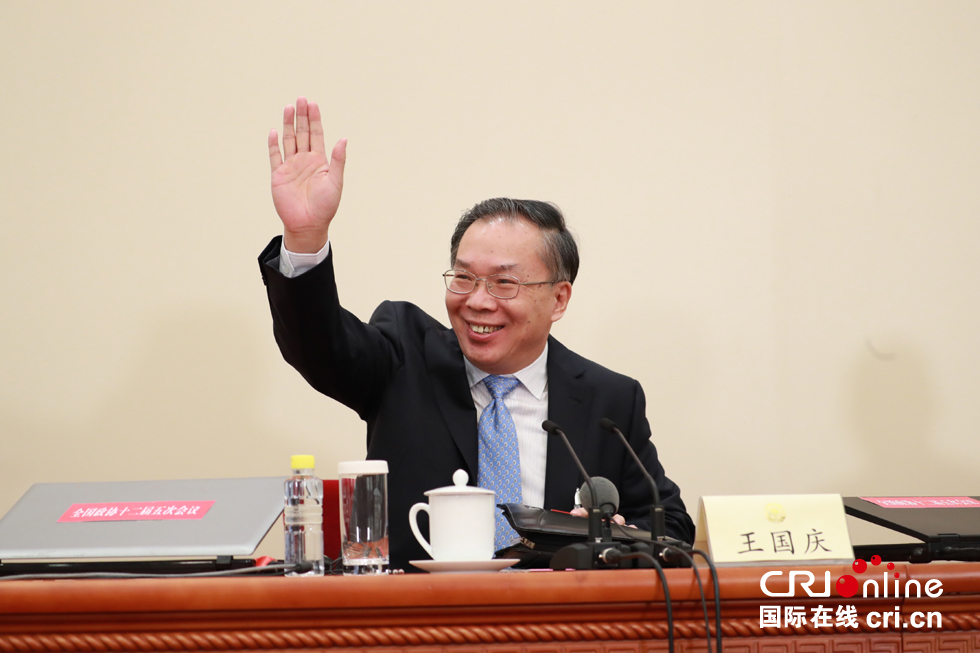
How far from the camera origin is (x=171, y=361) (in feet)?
7.76

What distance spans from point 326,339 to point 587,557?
0.73m

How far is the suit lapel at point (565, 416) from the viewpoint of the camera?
1.66 meters

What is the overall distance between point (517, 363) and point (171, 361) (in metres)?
1.07

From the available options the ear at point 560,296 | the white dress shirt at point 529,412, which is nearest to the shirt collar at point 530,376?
the white dress shirt at point 529,412

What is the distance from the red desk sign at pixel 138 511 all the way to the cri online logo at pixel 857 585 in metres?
0.68

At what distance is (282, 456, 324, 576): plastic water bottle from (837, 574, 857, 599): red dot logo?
0.58m

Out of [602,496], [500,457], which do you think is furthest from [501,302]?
[602,496]

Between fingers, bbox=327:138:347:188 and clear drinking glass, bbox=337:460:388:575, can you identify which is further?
fingers, bbox=327:138:347:188

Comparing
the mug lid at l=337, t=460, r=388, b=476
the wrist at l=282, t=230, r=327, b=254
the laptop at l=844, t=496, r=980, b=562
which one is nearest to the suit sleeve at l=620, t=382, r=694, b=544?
the laptop at l=844, t=496, r=980, b=562

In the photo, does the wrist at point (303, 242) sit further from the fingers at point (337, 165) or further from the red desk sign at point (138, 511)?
the red desk sign at point (138, 511)

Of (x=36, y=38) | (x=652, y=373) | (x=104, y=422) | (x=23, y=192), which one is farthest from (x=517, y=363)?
(x=36, y=38)

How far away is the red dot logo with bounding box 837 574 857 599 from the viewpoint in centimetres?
91

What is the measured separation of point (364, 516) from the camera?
1.10 metres

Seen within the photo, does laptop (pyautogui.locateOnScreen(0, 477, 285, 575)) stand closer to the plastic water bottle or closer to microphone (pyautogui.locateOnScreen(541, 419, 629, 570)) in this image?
the plastic water bottle
